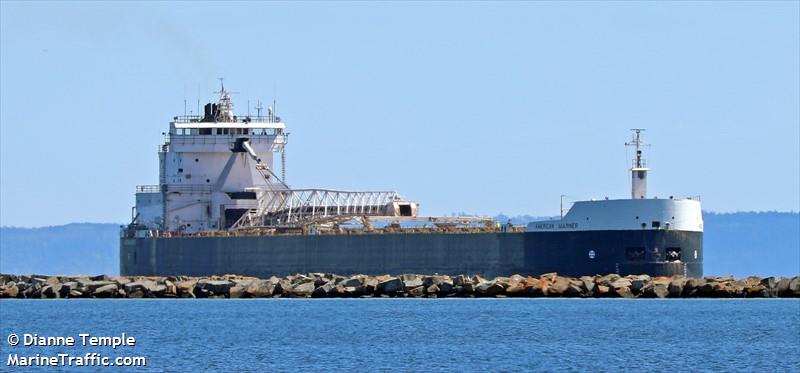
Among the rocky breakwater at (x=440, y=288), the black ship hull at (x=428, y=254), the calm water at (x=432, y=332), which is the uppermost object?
the black ship hull at (x=428, y=254)

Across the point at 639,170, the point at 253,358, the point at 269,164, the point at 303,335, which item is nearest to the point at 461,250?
the point at 639,170

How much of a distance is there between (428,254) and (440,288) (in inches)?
288

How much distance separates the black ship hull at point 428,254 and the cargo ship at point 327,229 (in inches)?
1.4

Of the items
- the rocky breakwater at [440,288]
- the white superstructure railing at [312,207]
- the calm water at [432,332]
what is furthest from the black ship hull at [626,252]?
the white superstructure railing at [312,207]

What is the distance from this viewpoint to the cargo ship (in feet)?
202

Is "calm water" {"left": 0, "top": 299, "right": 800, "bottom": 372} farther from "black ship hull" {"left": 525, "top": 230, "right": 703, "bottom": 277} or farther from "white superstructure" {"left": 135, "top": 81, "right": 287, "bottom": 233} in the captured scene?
"white superstructure" {"left": 135, "top": 81, "right": 287, "bottom": 233}

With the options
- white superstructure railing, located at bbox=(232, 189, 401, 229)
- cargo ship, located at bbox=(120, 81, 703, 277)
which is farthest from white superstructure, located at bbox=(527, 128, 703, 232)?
white superstructure railing, located at bbox=(232, 189, 401, 229)

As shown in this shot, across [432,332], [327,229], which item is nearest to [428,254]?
[327,229]

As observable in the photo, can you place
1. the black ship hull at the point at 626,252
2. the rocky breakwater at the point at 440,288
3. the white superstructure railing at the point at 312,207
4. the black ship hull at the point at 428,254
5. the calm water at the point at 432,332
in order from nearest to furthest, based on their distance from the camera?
the calm water at the point at 432,332 < the rocky breakwater at the point at 440,288 < the black ship hull at the point at 626,252 < the black ship hull at the point at 428,254 < the white superstructure railing at the point at 312,207

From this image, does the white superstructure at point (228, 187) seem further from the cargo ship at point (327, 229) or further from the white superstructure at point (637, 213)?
the white superstructure at point (637, 213)

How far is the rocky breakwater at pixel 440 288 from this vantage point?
5800 cm

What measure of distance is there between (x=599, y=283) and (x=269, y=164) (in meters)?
20.6

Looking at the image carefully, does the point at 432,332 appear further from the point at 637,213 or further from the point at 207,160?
the point at 207,160

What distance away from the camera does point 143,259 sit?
251 ft
